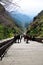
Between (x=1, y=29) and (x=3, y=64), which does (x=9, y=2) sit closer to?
(x=3, y=64)

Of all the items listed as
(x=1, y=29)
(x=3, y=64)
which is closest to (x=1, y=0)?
(x=3, y=64)

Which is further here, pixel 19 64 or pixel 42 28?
pixel 42 28

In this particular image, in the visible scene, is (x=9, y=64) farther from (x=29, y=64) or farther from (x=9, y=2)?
(x=9, y=2)

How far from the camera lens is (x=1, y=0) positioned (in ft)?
49.5

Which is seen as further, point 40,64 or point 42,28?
point 42,28

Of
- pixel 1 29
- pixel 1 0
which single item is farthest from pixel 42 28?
pixel 1 0

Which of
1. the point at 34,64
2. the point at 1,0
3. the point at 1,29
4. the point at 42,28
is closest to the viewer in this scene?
the point at 34,64

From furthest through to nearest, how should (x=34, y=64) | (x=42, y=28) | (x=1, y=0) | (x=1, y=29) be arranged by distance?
(x=42, y=28), (x=1, y=29), (x=1, y=0), (x=34, y=64)

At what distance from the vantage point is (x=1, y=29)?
6988cm

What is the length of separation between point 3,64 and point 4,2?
3.39 meters

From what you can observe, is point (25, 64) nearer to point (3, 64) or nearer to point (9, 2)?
point (3, 64)

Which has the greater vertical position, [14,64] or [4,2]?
[4,2]

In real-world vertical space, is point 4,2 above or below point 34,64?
above

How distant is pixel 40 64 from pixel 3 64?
1.94m
